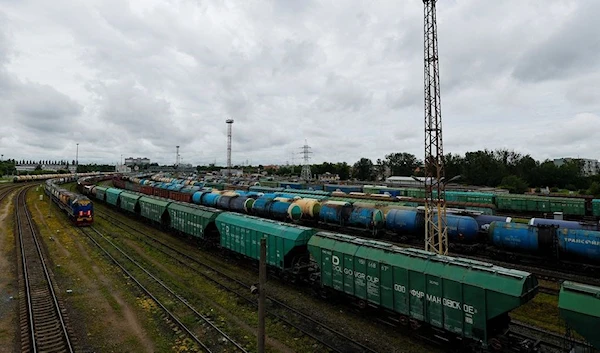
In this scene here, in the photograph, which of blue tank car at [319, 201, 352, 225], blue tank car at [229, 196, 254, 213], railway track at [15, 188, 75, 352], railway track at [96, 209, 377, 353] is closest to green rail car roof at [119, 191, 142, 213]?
blue tank car at [229, 196, 254, 213]

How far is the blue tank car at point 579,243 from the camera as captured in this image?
21156 mm

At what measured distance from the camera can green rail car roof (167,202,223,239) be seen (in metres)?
28.1

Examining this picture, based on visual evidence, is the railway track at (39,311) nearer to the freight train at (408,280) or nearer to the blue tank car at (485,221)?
the freight train at (408,280)

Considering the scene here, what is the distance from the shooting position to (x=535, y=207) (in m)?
48.5

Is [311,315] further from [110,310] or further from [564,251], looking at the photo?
[564,251]

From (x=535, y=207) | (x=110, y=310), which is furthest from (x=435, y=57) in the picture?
(x=535, y=207)

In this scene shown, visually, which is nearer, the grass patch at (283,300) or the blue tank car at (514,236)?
the grass patch at (283,300)

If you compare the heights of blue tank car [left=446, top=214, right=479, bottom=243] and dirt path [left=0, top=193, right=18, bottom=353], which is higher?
blue tank car [left=446, top=214, right=479, bottom=243]

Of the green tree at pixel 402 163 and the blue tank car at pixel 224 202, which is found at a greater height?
the green tree at pixel 402 163

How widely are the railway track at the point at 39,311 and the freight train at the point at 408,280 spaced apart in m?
10.9

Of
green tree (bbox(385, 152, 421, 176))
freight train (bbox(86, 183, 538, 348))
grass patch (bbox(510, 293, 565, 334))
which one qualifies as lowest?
grass patch (bbox(510, 293, 565, 334))

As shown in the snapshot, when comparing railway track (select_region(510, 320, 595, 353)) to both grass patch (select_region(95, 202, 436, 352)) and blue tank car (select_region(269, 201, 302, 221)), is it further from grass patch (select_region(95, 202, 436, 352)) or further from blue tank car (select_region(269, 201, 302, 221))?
blue tank car (select_region(269, 201, 302, 221))

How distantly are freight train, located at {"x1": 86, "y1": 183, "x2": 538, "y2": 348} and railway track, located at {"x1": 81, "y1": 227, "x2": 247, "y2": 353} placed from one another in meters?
5.70

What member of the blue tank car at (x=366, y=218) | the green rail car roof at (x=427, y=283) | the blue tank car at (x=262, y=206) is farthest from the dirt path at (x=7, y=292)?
the blue tank car at (x=366, y=218)
